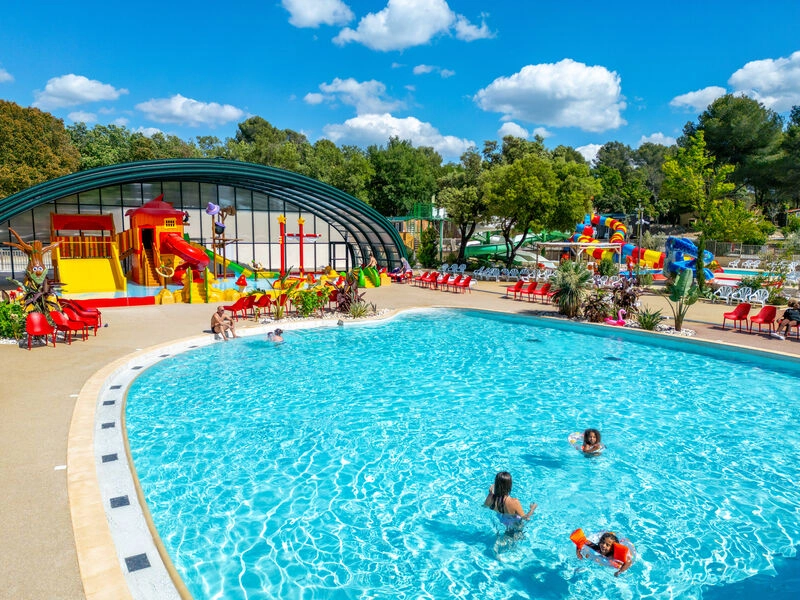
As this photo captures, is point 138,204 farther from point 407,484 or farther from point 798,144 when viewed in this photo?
point 798,144

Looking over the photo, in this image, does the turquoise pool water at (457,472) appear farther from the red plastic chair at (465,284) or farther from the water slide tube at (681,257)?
the water slide tube at (681,257)

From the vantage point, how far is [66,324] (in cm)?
1245

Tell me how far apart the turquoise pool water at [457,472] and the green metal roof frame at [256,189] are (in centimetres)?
1186

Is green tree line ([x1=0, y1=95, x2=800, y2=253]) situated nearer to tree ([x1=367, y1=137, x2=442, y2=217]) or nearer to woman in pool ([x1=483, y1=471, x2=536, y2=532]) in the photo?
tree ([x1=367, y1=137, x2=442, y2=217])

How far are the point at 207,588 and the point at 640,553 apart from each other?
428 centimetres

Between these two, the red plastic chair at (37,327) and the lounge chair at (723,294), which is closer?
the red plastic chair at (37,327)

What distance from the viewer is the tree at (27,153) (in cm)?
3894

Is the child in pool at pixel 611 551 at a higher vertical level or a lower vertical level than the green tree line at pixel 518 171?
lower

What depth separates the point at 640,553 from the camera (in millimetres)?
5430

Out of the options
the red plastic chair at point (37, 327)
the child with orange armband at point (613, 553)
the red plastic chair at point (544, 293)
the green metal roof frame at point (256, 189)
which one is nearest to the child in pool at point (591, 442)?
the child with orange armband at point (613, 553)

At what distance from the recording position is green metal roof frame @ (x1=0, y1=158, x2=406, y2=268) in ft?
64.4

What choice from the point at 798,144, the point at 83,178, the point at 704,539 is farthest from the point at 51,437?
the point at 798,144

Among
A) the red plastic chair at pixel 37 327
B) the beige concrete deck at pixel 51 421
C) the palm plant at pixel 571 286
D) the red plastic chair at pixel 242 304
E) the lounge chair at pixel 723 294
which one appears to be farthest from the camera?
the lounge chair at pixel 723 294

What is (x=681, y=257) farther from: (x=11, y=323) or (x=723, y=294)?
(x=11, y=323)
